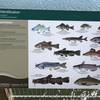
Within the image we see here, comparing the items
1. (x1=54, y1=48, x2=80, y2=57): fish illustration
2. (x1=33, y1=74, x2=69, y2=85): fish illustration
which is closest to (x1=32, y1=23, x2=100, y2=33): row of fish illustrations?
(x1=54, y1=48, x2=80, y2=57): fish illustration

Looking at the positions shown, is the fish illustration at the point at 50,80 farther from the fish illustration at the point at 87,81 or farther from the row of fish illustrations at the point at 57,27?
the row of fish illustrations at the point at 57,27

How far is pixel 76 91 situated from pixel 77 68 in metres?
0.12

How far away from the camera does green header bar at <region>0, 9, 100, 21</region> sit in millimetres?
1127

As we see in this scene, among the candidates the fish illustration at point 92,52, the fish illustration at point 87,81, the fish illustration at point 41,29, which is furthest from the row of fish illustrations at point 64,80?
the fish illustration at point 41,29

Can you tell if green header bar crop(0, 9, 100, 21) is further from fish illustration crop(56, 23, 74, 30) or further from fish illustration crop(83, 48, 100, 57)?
fish illustration crop(83, 48, 100, 57)

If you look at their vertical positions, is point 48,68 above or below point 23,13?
below

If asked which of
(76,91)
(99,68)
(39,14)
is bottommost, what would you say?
(76,91)

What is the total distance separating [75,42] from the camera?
1.18 meters

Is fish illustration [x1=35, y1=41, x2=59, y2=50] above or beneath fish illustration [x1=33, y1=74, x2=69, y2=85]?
above

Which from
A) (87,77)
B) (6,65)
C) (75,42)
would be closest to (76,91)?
(87,77)

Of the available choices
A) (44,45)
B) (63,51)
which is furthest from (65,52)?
(44,45)

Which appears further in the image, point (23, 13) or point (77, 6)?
point (77, 6)

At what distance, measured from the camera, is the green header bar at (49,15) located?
1127 millimetres

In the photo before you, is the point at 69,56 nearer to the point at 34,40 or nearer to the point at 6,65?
the point at 34,40
